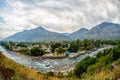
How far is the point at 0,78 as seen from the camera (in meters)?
10.5

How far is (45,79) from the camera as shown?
13.2 metres

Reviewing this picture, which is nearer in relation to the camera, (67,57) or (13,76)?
(13,76)

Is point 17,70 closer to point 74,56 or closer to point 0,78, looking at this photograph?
point 0,78

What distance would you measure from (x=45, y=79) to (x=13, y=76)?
1879 millimetres

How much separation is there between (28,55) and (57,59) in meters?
19.5

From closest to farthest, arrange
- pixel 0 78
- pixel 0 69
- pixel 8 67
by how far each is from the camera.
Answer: pixel 0 78 → pixel 0 69 → pixel 8 67

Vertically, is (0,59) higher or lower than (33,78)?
higher

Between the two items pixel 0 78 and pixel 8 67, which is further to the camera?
pixel 8 67

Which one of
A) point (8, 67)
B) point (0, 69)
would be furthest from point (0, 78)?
point (8, 67)

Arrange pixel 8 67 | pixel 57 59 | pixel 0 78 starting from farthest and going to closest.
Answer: pixel 57 59, pixel 8 67, pixel 0 78

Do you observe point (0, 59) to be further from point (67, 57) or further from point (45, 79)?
point (67, 57)

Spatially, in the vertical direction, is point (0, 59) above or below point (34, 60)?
above

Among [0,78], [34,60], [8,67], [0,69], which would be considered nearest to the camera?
[0,78]

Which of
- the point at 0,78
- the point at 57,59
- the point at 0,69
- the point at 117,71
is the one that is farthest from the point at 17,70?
the point at 57,59
